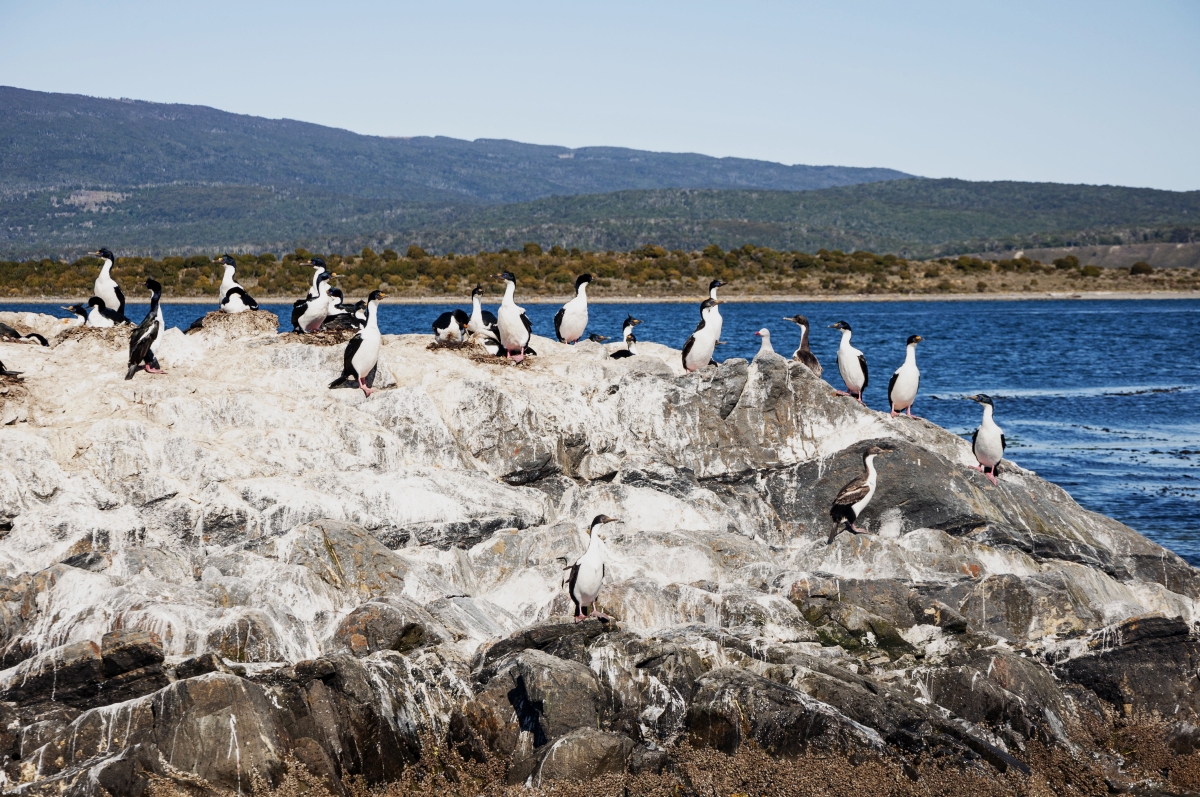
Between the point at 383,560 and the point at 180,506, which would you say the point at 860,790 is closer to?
the point at 383,560

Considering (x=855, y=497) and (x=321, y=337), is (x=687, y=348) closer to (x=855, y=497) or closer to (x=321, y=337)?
(x=855, y=497)

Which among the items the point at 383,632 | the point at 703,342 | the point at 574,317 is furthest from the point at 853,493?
the point at 574,317

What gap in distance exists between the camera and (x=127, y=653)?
1048 centimetres

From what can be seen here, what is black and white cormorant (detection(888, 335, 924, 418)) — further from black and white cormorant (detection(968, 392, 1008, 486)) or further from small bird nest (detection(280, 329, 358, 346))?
small bird nest (detection(280, 329, 358, 346))

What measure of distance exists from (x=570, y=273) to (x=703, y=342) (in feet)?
234

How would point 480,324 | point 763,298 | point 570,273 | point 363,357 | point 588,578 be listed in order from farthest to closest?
point 763,298
point 570,273
point 480,324
point 363,357
point 588,578

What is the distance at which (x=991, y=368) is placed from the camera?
4888 cm

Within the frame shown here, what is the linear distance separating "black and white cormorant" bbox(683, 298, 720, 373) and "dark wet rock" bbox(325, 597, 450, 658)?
760 cm

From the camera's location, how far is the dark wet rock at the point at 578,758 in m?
9.63

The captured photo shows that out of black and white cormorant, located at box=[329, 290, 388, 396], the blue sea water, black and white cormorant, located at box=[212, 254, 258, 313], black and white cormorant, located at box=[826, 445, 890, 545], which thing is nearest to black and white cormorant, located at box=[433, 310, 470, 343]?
black and white cormorant, located at box=[329, 290, 388, 396]

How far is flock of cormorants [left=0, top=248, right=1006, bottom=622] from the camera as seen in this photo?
50.2 feet

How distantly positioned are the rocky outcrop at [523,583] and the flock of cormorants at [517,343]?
42 centimetres

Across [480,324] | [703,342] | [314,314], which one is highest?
[703,342]

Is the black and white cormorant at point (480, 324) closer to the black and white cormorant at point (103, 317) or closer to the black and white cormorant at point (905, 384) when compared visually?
the black and white cormorant at point (103, 317)
